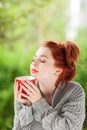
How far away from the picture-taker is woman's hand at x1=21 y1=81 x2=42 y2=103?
61.1 inches

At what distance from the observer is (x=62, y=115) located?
5.08 feet

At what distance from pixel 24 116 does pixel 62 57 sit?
0.95ft

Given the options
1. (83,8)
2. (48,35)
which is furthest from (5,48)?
(83,8)

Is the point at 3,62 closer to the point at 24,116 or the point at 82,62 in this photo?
the point at 82,62

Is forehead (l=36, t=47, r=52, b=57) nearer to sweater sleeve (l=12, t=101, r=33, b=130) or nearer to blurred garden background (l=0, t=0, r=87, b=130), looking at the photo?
sweater sleeve (l=12, t=101, r=33, b=130)

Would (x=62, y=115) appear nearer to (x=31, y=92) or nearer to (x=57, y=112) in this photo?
(x=57, y=112)

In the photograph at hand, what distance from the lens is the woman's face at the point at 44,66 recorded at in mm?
1592

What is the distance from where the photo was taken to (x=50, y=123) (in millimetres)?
1518

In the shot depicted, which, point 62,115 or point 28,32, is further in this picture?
point 28,32

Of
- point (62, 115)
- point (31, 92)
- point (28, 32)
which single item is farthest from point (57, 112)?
Result: point (28, 32)

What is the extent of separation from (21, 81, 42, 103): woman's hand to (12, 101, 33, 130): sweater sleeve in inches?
1.6

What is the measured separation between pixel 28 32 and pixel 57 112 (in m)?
1.45

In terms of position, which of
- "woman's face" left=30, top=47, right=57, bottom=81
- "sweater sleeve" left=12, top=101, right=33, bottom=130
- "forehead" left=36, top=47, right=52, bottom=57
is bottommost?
"sweater sleeve" left=12, top=101, right=33, bottom=130

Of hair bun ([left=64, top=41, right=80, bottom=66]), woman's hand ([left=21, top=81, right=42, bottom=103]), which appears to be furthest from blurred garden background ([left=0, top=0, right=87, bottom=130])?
woman's hand ([left=21, top=81, right=42, bottom=103])
